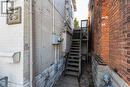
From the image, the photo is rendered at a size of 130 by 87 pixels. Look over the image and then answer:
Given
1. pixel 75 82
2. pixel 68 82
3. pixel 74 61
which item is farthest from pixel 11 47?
pixel 74 61

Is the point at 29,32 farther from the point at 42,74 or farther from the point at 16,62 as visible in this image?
the point at 42,74

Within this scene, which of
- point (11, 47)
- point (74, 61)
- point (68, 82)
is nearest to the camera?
point (11, 47)

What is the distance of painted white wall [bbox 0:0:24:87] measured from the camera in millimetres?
3504

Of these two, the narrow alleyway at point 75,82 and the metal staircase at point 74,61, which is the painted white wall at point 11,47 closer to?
the narrow alleyway at point 75,82

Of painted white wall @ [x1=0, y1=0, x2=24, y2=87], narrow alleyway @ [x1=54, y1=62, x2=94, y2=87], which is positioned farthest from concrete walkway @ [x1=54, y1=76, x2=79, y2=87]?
painted white wall @ [x1=0, y1=0, x2=24, y2=87]

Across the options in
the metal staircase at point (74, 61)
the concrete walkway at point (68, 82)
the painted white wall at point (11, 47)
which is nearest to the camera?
the painted white wall at point (11, 47)

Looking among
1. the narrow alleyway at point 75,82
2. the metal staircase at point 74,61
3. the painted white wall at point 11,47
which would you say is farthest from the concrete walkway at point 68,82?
the painted white wall at point 11,47

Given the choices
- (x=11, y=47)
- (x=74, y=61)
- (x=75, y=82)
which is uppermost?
(x=11, y=47)

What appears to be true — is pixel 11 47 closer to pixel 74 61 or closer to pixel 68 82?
pixel 68 82

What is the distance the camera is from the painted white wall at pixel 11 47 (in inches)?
138

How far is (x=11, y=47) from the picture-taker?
143 inches

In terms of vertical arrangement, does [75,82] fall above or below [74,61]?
below

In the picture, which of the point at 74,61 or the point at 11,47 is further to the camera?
the point at 74,61

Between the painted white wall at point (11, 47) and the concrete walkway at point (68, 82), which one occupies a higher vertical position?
the painted white wall at point (11, 47)
